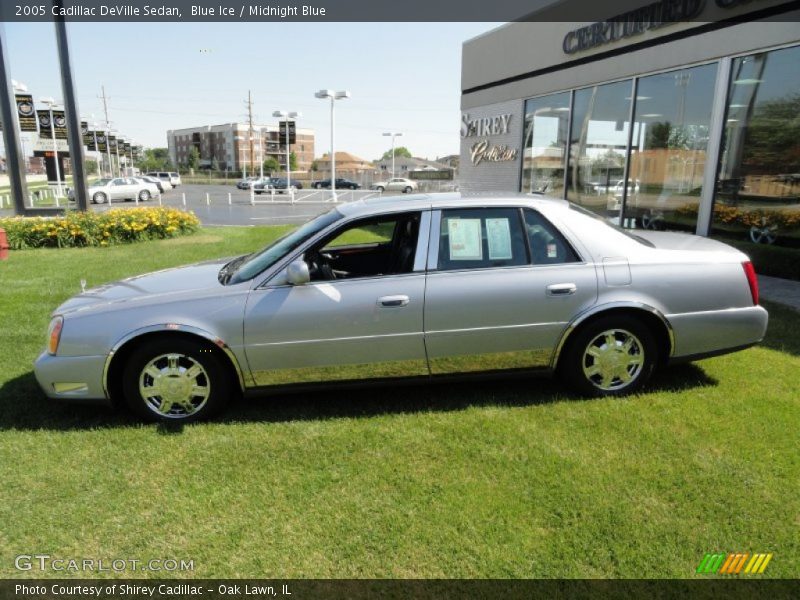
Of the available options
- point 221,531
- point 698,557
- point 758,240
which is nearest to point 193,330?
point 221,531

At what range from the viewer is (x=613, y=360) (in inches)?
157

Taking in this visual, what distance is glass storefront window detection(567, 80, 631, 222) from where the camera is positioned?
1166 cm

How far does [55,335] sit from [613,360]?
13.0 ft

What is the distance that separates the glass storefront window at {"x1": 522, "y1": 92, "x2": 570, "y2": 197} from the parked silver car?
27.7 meters

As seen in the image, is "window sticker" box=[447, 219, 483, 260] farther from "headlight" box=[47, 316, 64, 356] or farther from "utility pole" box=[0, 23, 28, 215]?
→ "utility pole" box=[0, 23, 28, 215]

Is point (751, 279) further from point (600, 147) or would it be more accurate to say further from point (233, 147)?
point (233, 147)

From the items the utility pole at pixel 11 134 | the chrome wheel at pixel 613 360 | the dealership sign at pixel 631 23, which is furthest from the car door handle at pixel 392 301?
the utility pole at pixel 11 134

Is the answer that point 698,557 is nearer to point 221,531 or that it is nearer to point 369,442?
point 369,442

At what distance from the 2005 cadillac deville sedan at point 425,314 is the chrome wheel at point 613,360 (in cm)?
1

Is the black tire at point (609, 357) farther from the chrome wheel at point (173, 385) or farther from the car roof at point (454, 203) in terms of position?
the chrome wheel at point (173, 385)

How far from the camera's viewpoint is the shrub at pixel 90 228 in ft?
40.2

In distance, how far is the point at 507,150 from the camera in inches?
634

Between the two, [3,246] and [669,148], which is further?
[3,246]

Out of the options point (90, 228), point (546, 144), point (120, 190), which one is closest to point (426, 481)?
point (90, 228)
